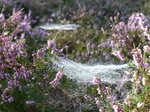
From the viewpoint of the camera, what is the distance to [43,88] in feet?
10.5

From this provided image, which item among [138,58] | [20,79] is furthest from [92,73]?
[138,58]

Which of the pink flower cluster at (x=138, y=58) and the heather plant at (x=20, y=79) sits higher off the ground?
the pink flower cluster at (x=138, y=58)

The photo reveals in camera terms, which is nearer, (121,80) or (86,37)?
(121,80)

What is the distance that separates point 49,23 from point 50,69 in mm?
3323

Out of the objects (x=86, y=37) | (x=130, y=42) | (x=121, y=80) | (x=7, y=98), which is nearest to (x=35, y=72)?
(x=7, y=98)

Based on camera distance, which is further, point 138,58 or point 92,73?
point 92,73

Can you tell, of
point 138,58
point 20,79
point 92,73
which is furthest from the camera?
point 92,73

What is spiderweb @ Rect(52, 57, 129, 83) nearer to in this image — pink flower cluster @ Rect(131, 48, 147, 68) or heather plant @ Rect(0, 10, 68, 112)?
heather plant @ Rect(0, 10, 68, 112)

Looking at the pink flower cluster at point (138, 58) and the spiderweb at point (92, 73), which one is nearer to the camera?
the pink flower cluster at point (138, 58)

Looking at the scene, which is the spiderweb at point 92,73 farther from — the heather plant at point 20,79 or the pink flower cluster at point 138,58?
the pink flower cluster at point 138,58

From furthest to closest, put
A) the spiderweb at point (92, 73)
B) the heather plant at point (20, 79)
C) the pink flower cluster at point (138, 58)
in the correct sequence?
the spiderweb at point (92, 73), the heather plant at point (20, 79), the pink flower cluster at point (138, 58)

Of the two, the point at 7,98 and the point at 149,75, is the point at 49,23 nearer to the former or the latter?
the point at 7,98

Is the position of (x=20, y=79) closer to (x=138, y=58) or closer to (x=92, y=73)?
(x=92, y=73)

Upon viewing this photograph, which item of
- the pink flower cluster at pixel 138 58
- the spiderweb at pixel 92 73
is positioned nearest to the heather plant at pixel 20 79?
the spiderweb at pixel 92 73
